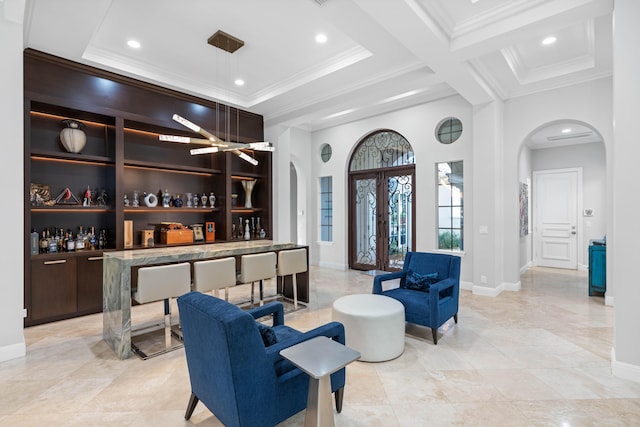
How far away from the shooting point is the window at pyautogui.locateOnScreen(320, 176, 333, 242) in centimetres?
788

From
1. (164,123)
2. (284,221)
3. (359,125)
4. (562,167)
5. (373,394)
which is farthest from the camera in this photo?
(562,167)

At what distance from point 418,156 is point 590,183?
169 inches

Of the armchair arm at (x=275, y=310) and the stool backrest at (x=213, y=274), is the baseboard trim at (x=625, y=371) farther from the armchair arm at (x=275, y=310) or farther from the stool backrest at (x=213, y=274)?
the stool backrest at (x=213, y=274)

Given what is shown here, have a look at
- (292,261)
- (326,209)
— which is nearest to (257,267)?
(292,261)

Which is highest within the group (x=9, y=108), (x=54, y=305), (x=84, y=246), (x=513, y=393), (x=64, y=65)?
(x=64, y=65)

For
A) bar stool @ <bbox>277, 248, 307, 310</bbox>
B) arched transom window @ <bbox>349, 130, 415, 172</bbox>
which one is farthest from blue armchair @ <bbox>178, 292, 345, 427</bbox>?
arched transom window @ <bbox>349, 130, 415, 172</bbox>

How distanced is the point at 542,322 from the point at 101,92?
20.8 ft

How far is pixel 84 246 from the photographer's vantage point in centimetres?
438

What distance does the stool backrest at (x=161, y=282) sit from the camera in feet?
9.95

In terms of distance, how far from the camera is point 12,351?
9.74 feet

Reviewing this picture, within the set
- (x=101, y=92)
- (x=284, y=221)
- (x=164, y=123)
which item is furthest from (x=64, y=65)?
(x=284, y=221)

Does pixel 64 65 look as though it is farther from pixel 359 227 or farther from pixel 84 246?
pixel 359 227

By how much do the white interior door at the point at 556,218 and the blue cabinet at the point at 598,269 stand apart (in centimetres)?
286

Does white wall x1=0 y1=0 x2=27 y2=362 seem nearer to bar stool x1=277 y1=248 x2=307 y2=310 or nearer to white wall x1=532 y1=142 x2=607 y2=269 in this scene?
bar stool x1=277 y1=248 x2=307 y2=310
